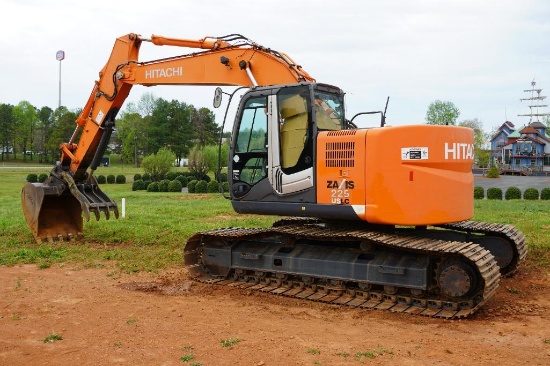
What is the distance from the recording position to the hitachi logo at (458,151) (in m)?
8.38

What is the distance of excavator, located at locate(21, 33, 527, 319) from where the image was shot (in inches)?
320

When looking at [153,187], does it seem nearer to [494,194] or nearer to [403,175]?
[494,194]

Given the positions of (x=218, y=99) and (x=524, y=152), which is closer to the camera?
(x=218, y=99)

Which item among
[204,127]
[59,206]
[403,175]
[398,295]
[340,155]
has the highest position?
[204,127]

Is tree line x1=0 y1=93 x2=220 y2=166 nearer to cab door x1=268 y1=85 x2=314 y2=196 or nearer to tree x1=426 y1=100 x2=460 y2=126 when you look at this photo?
tree x1=426 y1=100 x2=460 y2=126

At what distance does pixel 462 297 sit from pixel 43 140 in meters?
101

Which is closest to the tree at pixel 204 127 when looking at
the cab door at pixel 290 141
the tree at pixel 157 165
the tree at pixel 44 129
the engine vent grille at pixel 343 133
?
the tree at pixel 44 129

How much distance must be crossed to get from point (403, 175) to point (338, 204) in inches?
41.8

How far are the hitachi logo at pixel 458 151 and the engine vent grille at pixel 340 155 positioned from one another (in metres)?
1.37

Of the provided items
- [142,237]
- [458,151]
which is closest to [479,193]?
[142,237]

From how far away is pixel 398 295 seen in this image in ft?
27.2

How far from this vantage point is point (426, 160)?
26.9 ft

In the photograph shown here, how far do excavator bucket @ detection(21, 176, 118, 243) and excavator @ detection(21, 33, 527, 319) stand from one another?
12.9ft

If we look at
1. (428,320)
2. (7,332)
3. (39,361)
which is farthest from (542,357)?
(7,332)
